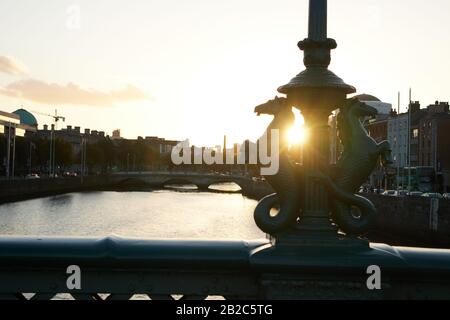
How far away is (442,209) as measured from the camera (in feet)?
101

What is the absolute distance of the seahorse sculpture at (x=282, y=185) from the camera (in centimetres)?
459

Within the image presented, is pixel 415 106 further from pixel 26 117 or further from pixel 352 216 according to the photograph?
pixel 26 117

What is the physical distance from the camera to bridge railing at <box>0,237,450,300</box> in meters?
4.23

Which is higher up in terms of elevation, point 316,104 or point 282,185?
point 316,104

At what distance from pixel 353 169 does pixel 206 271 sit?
58.4 inches

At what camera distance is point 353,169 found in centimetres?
472

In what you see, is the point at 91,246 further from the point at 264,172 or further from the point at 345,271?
the point at 345,271

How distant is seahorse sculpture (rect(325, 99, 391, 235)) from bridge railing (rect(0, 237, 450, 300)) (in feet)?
1.11

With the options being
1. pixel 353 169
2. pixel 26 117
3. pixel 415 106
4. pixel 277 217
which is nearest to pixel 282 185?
pixel 277 217

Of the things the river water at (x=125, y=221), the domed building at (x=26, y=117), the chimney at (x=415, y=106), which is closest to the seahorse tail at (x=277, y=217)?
the river water at (x=125, y=221)

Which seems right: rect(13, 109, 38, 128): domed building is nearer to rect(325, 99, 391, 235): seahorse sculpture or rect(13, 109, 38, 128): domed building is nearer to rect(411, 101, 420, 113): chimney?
rect(411, 101, 420, 113): chimney

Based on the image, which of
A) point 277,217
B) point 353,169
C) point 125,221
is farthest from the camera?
point 125,221

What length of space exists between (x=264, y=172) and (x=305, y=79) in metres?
0.83
